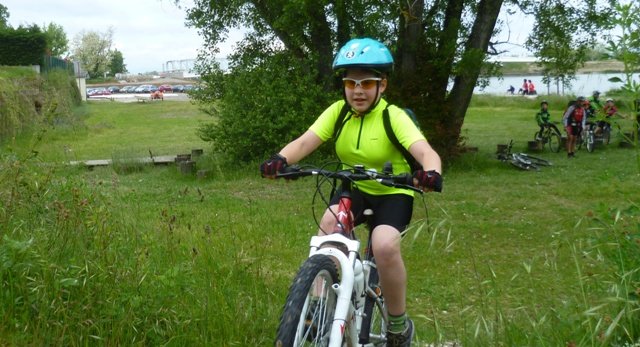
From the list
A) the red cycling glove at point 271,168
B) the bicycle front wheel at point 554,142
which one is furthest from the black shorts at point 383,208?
the bicycle front wheel at point 554,142

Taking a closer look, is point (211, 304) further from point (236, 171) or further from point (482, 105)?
point (482, 105)

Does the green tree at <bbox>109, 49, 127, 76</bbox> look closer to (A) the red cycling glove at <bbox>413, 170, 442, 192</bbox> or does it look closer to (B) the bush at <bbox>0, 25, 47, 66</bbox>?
(B) the bush at <bbox>0, 25, 47, 66</bbox>

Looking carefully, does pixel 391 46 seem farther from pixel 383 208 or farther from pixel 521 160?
pixel 383 208

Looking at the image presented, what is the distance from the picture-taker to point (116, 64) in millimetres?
138375

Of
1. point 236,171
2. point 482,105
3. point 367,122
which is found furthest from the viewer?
point 482,105

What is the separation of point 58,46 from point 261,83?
321ft

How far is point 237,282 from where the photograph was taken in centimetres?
510

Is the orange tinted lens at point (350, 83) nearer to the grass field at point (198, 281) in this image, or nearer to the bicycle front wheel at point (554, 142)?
the grass field at point (198, 281)

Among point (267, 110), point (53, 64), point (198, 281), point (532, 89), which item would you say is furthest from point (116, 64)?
point (198, 281)

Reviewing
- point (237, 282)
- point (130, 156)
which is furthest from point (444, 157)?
Result: point (237, 282)

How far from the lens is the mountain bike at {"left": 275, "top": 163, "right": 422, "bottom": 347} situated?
3.28m

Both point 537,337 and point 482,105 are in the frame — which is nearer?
point 537,337

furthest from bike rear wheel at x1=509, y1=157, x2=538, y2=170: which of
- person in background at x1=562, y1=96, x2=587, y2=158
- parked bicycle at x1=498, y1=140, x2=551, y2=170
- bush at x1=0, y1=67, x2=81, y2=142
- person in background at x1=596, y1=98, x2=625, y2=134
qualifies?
person in background at x1=596, y1=98, x2=625, y2=134

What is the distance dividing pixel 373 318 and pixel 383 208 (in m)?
0.65
